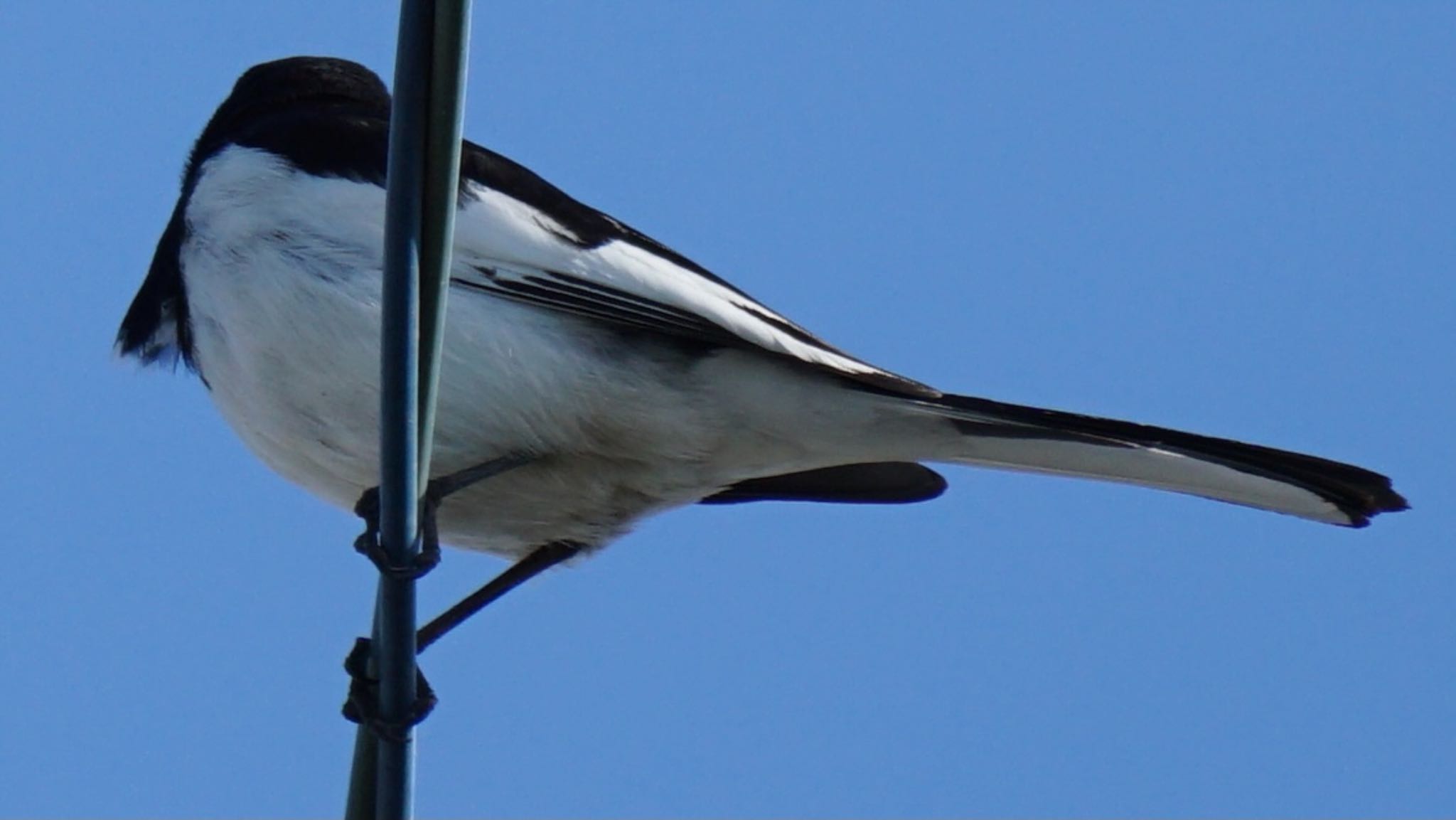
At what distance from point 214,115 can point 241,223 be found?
1.49 metres

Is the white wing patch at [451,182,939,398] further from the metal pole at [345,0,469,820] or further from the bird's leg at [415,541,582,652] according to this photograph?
the metal pole at [345,0,469,820]

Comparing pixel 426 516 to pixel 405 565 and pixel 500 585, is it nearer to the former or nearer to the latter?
pixel 405 565

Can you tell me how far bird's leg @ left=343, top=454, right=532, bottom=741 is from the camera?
3297 mm

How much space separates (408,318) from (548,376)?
180cm

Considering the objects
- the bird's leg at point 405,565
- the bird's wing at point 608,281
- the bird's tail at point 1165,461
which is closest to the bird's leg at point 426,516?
the bird's leg at point 405,565

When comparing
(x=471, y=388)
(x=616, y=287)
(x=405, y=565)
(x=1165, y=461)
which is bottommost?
(x=405, y=565)

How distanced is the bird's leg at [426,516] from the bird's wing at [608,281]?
0.44m

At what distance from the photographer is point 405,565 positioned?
10.5 feet

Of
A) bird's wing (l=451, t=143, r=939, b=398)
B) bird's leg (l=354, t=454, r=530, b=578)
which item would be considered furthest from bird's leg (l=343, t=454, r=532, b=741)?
bird's wing (l=451, t=143, r=939, b=398)

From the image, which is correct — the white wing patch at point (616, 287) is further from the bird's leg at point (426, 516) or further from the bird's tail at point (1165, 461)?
the bird's leg at point (426, 516)

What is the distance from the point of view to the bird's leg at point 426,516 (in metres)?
3.24

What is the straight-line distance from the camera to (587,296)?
188 inches

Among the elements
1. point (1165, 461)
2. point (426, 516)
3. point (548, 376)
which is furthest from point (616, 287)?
point (1165, 461)

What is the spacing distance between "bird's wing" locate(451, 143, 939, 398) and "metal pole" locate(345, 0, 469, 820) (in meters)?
1.43
